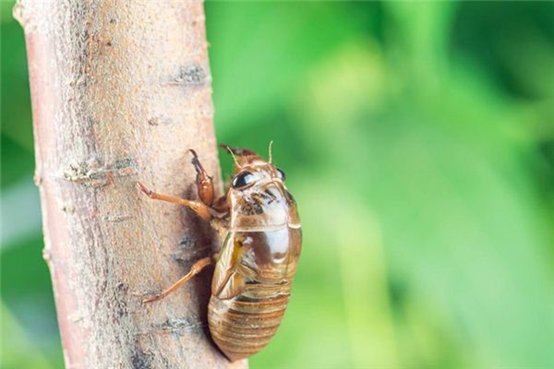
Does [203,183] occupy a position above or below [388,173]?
below

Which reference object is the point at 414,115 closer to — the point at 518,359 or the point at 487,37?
the point at 487,37

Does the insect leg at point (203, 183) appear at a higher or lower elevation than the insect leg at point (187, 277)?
higher

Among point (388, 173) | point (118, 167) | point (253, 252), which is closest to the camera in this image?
point (118, 167)

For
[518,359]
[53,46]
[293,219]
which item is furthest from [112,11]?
[518,359]

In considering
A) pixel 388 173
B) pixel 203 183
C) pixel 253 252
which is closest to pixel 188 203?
pixel 203 183

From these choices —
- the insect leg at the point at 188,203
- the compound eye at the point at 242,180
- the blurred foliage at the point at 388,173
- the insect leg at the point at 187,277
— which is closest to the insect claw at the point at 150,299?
the insect leg at the point at 187,277

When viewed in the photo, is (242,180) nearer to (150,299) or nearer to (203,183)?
(203,183)

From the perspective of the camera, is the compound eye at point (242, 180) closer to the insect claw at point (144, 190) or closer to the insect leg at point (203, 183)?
the insect leg at point (203, 183)
